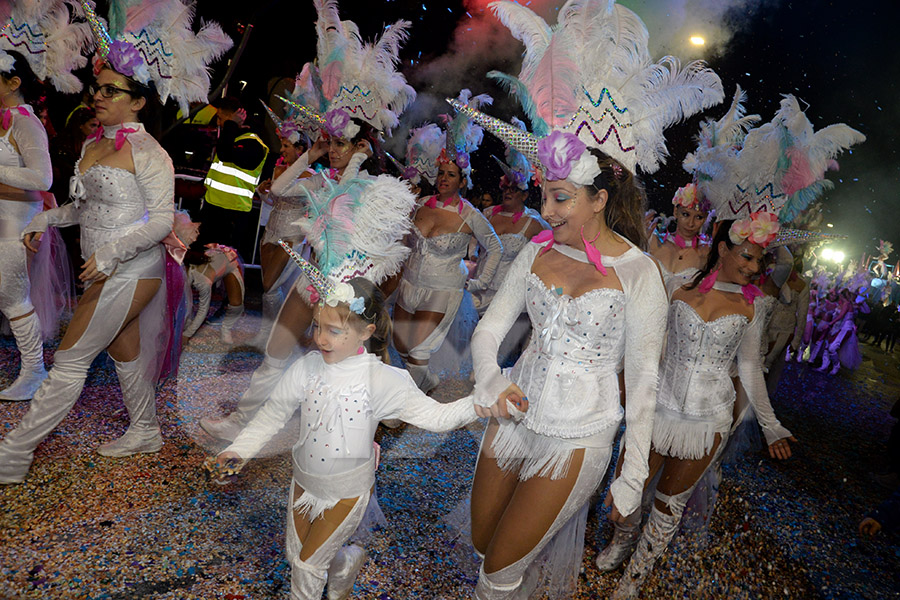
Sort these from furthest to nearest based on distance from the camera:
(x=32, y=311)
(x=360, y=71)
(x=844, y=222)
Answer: (x=844, y=222)
(x=360, y=71)
(x=32, y=311)

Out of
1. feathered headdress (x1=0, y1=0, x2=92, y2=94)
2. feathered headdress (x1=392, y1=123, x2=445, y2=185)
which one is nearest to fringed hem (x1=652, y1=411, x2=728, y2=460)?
feathered headdress (x1=392, y1=123, x2=445, y2=185)

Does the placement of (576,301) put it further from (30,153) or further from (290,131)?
(290,131)

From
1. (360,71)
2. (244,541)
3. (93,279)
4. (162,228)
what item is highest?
(360,71)

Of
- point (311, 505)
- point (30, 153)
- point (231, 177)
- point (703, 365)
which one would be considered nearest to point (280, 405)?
point (311, 505)

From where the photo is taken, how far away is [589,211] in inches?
91.0

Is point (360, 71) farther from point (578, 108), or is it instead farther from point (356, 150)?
point (578, 108)

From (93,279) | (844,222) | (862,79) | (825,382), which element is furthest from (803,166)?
(844,222)

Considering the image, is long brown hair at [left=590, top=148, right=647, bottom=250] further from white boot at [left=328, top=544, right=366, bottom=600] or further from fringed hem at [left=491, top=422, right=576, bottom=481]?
white boot at [left=328, top=544, right=366, bottom=600]

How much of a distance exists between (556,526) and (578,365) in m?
0.58

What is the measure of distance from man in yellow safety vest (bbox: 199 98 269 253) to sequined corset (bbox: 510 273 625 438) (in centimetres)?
559

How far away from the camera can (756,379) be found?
3.17 meters

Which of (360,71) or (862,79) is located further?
(862,79)

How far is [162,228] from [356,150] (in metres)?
1.45

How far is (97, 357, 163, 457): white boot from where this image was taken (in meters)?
3.42
